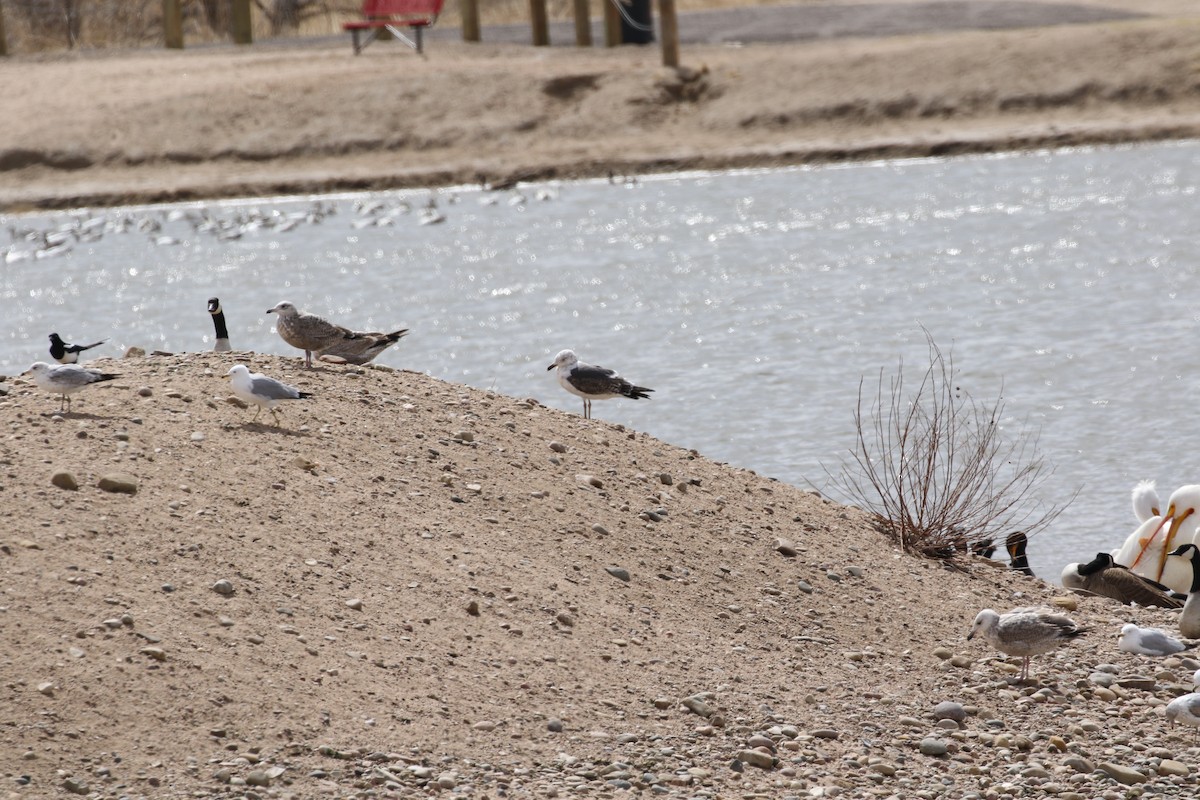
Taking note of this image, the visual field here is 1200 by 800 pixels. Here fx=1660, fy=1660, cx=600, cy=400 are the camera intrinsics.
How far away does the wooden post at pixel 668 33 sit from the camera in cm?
3041

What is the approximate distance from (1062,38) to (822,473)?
2098 centimetres

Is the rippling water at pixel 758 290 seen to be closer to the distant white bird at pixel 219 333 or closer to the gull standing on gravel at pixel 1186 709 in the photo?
the gull standing on gravel at pixel 1186 709

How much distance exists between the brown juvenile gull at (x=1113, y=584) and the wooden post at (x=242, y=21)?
3061 cm

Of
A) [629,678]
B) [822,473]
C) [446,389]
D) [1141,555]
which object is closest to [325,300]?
[822,473]

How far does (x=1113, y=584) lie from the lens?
9.47 m

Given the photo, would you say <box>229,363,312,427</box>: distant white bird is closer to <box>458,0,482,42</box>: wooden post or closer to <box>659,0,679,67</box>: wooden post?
<box>659,0,679,67</box>: wooden post

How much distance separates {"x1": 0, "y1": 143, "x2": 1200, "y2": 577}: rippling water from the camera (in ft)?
47.2

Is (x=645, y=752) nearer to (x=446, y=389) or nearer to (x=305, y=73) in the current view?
(x=446, y=389)

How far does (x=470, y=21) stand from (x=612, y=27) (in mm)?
3036

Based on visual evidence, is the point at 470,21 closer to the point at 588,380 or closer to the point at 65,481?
the point at 588,380

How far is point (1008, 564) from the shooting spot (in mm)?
10023

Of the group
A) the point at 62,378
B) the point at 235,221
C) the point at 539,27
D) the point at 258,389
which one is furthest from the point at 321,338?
the point at 539,27

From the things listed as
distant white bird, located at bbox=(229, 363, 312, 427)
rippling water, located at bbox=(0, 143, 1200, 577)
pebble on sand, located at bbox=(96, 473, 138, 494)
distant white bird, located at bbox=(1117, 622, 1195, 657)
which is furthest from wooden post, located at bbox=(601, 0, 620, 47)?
pebble on sand, located at bbox=(96, 473, 138, 494)

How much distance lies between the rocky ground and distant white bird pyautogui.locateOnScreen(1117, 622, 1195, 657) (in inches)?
2.9
